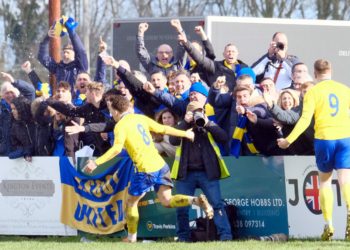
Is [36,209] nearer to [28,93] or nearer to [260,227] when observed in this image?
[28,93]

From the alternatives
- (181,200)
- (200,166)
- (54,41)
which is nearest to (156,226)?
(200,166)

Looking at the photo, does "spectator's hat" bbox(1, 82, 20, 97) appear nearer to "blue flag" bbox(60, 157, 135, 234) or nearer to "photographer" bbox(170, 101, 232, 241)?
"blue flag" bbox(60, 157, 135, 234)

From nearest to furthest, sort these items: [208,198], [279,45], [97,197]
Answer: [208,198] → [97,197] → [279,45]

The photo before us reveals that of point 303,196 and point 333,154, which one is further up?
point 333,154

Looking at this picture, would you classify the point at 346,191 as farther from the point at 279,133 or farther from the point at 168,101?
the point at 168,101

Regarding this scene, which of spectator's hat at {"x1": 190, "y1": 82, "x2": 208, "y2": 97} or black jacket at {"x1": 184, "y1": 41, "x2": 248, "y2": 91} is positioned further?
black jacket at {"x1": 184, "y1": 41, "x2": 248, "y2": 91}

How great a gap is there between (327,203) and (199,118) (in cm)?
199

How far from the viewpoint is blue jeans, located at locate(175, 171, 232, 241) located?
44.6 ft

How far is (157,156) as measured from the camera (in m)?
13.6

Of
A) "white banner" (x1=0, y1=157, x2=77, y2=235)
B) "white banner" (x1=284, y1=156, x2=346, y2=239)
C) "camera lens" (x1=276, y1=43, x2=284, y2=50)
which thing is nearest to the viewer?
"white banner" (x1=284, y1=156, x2=346, y2=239)

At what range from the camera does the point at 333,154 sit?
42.0 feet

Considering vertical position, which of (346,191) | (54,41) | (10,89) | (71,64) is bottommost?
(346,191)

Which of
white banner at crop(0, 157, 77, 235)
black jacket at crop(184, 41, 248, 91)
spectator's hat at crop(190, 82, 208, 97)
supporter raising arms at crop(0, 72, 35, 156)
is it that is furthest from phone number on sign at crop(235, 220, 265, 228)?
supporter raising arms at crop(0, 72, 35, 156)

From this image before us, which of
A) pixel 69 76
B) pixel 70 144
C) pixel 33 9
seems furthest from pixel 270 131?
pixel 33 9
